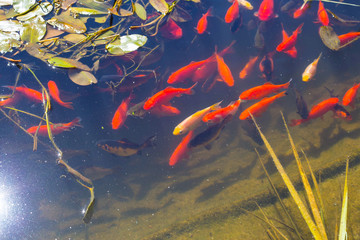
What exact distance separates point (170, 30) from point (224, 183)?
2.90 metres

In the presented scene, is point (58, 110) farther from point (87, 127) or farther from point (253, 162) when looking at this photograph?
point (253, 162)

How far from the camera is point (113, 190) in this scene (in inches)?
165

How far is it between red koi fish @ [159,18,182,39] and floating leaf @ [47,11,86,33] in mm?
1455

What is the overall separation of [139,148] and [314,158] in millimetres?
2811

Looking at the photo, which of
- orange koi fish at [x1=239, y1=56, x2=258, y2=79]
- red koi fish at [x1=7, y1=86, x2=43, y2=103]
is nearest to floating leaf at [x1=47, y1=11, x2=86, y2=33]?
red koi fish at [x1=7, y1=86, x2=43, y2=103]

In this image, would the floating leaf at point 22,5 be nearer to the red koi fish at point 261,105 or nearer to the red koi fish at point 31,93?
the red koi fish at point 31,93

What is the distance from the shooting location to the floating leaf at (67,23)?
2.61 metres

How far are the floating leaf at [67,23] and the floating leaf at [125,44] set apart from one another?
0.66 metres

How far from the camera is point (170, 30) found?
378 centimetres

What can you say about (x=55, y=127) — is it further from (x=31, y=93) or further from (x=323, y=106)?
(x=323, y=106)

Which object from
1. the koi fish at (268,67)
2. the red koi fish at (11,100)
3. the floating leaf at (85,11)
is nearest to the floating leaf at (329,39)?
the koi fish at (268,67)

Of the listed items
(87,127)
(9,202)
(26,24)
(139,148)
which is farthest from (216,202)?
(9,202)

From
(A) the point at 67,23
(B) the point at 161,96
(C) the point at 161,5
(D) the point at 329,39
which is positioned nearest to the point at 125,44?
(C) the point at 161,5

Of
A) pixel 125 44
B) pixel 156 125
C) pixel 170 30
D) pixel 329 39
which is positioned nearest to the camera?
pixel 125 44
